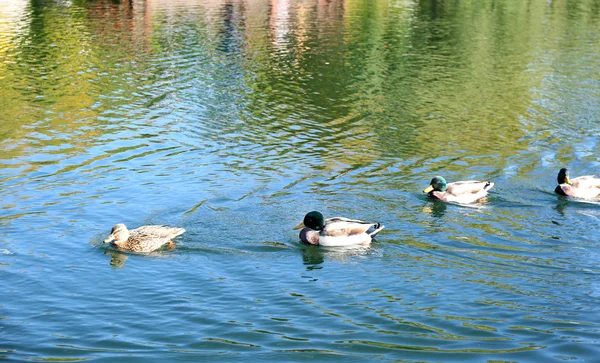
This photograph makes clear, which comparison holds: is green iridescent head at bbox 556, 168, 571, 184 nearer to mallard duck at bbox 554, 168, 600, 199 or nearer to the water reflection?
mallard duck at bbox 554, 168, 600, 199

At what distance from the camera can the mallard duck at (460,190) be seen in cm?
1950

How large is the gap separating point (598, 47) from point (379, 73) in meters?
12.8

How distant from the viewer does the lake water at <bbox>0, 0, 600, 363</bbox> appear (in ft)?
43.9

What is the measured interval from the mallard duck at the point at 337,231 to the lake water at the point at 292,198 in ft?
0.76

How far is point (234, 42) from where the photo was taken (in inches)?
1722

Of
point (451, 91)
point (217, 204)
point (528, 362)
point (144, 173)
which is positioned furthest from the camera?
point (451, 91)

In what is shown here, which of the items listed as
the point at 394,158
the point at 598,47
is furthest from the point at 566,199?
the point at 598,47

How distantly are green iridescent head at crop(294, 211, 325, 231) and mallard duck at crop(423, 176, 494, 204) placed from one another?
12.0ft

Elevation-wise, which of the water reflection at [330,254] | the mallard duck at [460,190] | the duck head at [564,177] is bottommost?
the water reflection at [330,254]

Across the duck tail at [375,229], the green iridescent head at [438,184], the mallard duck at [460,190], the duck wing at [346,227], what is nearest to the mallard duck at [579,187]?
the mallard duck at [460,190]

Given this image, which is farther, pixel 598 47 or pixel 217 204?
pixel 598 47

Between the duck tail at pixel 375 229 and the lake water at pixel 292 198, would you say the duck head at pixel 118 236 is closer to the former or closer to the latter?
the lake water at pixel 292 198

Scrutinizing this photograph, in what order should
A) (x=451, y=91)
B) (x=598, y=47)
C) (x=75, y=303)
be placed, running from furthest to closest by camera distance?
(x=598, y=47) → (x=451, y=91) → (x=75, y=303)

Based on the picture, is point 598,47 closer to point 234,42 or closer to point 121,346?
point 234,42
